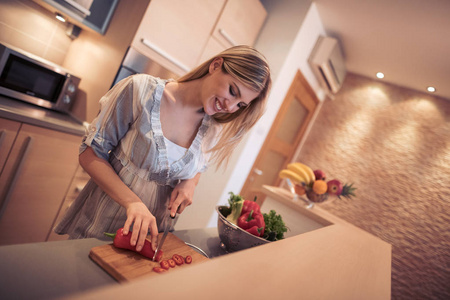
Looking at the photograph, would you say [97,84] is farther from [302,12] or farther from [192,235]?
[302,12]


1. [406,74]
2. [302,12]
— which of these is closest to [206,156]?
[302,12]

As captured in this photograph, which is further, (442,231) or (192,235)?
(442,231)

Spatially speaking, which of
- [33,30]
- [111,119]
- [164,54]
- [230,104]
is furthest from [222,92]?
[33,30]

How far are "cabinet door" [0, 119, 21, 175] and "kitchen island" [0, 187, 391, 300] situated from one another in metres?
0.96

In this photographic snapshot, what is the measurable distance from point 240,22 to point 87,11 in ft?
3.72

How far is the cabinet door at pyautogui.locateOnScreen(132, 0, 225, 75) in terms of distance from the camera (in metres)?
1.68

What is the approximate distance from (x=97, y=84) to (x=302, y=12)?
1.75 m

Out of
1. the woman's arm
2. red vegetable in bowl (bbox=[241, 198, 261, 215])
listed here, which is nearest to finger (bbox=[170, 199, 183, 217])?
the woman's arm

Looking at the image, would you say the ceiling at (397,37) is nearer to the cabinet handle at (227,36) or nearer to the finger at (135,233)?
the cabinet handle at (227,36)

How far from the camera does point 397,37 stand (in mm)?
2408

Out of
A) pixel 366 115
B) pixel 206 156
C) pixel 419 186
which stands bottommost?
pixel 206 156

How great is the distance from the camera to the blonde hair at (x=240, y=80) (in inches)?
36.2

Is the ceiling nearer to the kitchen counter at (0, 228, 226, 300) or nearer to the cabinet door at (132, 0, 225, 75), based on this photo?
the cabinet door at (132, 0, 225, 75)

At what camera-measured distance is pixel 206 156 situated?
115 cm
